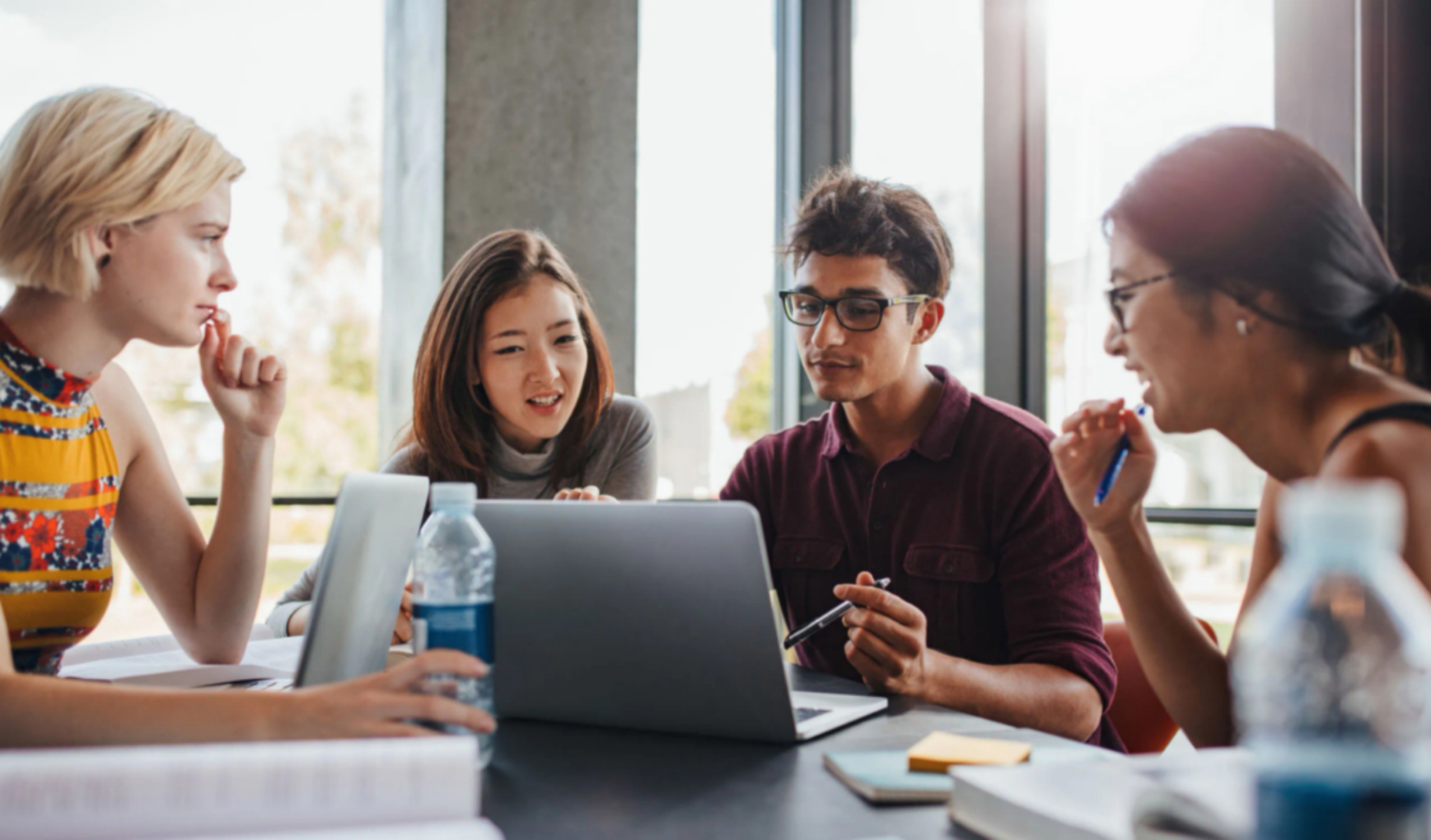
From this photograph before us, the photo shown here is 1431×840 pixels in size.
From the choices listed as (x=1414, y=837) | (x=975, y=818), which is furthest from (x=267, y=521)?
(x=1414, y=837)

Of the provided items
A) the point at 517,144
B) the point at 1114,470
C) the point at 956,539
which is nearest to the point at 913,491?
the point at 956,539

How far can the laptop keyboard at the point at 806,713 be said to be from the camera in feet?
3.41

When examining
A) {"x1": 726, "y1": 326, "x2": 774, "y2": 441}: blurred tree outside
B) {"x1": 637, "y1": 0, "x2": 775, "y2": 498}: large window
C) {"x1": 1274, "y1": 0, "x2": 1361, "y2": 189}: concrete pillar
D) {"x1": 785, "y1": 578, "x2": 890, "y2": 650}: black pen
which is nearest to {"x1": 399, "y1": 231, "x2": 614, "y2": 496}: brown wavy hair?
{"x1": 785, "y1": 578, "x2": 890, "y2": 650}: black pen

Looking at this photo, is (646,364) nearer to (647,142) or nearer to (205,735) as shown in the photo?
(647,142)

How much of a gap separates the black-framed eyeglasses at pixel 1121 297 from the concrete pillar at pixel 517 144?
1971 mm

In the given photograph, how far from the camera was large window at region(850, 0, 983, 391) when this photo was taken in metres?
2.93

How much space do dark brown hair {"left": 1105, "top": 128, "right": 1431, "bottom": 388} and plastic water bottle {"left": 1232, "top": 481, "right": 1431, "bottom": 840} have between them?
0.74 metres

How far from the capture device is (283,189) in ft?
10.3

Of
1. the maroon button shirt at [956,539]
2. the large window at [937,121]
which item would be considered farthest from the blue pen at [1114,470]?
the large window at [937,121]

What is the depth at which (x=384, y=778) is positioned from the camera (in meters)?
0.60

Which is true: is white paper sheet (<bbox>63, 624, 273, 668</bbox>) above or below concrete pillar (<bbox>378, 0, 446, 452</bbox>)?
below

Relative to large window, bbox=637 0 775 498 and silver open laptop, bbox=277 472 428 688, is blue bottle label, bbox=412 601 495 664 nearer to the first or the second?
silver open laptop, bbox=277 472 428 688

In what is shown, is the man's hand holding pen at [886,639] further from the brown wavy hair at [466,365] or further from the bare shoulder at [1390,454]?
the brown wavy hair at [466,365]

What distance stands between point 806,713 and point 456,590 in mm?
397
